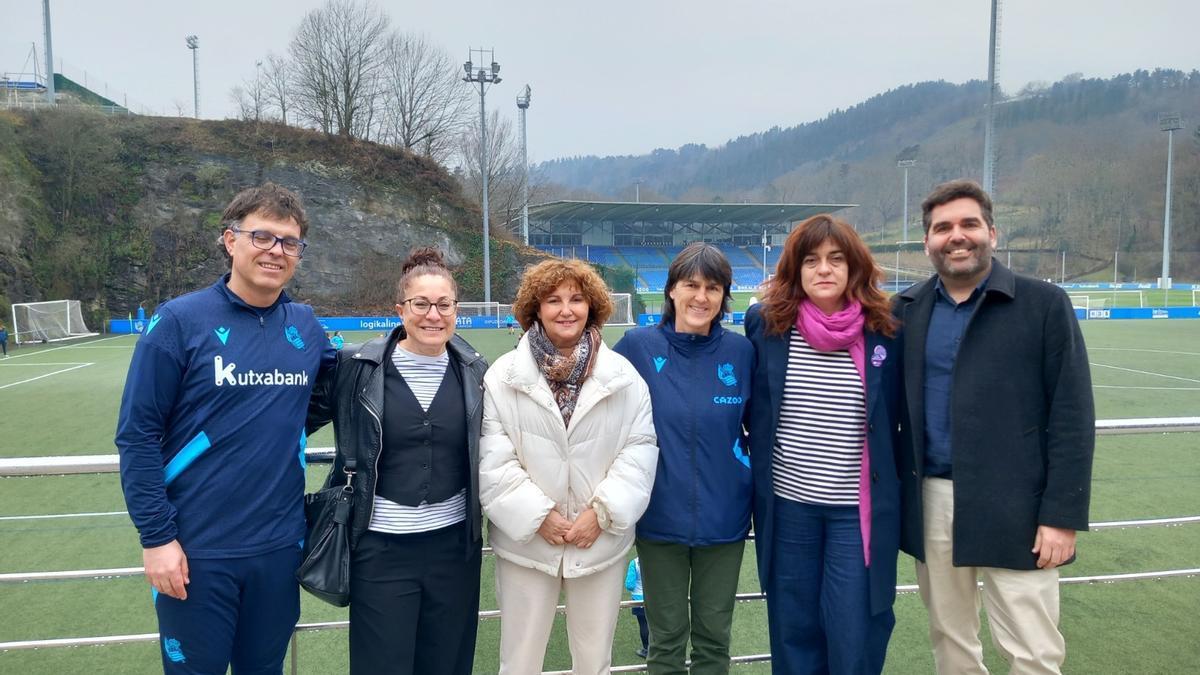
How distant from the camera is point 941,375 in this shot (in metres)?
2.39

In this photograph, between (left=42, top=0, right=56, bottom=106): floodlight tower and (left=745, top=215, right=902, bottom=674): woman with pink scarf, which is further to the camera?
(left=42, top=0, right=56, bottom=106): floodlight tower

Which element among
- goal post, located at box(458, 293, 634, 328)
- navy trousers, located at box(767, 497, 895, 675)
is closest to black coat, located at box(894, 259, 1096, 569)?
navy trousers, located at box(767, 497, 895, 675)

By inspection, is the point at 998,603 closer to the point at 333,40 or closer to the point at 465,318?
the point at 465,318

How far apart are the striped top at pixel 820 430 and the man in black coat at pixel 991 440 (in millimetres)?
207

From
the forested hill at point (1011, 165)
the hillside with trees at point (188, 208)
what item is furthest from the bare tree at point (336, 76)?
the forested hill at point (1011, 165)

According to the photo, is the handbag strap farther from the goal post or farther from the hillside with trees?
the hillside with trees

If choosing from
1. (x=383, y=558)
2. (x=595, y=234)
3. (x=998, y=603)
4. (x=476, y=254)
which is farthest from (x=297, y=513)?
(x=595, y=234)

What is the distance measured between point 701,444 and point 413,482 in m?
0.95

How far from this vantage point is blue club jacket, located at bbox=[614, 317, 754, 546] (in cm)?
244

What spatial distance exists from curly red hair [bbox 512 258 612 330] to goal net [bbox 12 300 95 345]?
1077 inches

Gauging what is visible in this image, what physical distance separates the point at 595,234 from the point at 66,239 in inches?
1387

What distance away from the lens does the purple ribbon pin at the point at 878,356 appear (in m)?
2.38

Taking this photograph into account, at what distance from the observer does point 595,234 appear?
188 feet

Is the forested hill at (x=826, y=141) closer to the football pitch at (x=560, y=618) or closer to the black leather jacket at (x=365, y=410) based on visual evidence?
the football pitch at (x=560, y=618)
